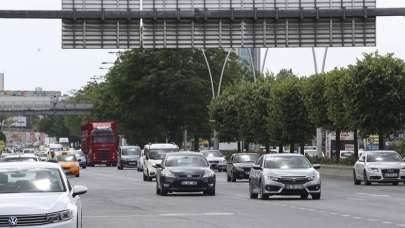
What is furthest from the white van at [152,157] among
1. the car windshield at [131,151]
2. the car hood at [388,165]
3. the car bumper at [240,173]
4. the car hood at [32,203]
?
the car hood at [32,203]

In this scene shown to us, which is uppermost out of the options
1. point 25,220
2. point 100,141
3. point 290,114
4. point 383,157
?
point 290,114

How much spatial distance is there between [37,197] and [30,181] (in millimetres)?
1284

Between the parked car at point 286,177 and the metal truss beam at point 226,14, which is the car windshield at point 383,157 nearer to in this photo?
the metal truss beam at point 226,14

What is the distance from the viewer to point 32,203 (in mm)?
14648

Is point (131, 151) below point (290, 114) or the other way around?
below

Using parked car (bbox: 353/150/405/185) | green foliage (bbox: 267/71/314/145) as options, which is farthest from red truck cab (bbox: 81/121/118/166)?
parked car (bbox: 353/150/405/185)

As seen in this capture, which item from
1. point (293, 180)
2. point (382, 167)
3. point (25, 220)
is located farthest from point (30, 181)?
point (382, 167)

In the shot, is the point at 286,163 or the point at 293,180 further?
the point at 286,163

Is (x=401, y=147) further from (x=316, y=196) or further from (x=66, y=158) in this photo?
(x=316, y=196)

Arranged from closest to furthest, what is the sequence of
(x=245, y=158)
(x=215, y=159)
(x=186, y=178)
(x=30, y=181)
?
1. (x=30, y=181)
2. (x=186, y=178)
3. (x=245, y=158)
4. (x=215, y=159)

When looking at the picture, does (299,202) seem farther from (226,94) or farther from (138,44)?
(226,94)

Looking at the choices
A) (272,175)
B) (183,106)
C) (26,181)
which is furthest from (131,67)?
(26,181)

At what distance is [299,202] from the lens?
31422mm

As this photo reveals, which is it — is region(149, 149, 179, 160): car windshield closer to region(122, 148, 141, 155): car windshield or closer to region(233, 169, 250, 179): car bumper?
region(233, 169, 250, 179): car bumper
